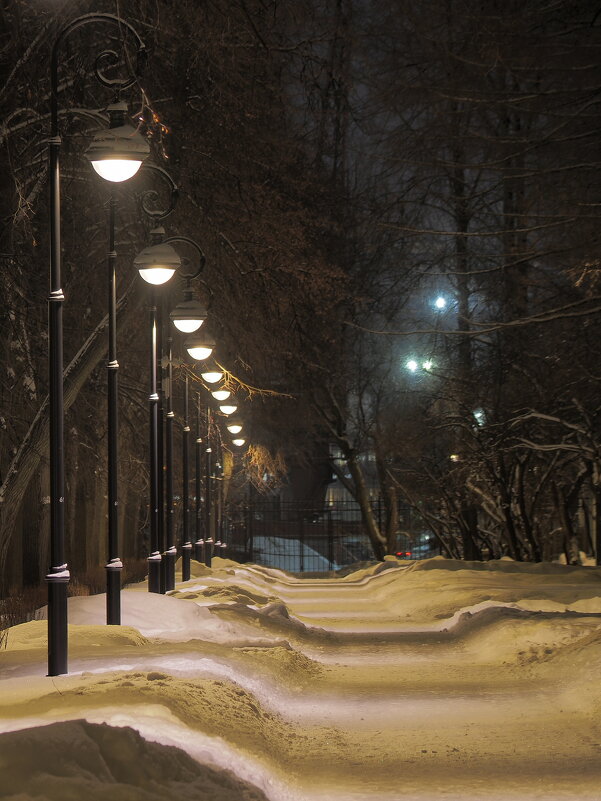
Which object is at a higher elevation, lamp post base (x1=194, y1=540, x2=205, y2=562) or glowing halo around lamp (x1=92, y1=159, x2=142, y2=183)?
glowing halo around lamp (x1=92, y1=159, x2=142, y2=183)

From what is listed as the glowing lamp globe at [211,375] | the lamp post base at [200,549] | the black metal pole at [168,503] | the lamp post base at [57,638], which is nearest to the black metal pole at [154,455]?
the black metal pole at [168,503]

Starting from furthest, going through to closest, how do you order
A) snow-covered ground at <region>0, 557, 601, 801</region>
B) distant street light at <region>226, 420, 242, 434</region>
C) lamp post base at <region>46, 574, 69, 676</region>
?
distant street light at <region>226, 420, 242, 434</region>, lamp post base at <region>46, 574, 69, 676</region>, snow-covered ground at <region>0, 557, 601, 801</region>

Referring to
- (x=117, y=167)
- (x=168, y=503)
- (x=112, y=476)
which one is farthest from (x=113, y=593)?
(x=168, y=503)

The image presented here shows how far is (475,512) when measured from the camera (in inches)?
1527

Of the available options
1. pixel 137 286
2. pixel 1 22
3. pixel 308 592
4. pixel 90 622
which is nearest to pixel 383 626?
pixel 90 622

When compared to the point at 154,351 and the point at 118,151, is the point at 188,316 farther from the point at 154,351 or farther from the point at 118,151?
the point at 118,151

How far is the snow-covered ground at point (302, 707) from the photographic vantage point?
7.54 meters

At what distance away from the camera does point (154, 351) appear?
1952 centimetres

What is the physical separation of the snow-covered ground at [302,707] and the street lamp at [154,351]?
186cm

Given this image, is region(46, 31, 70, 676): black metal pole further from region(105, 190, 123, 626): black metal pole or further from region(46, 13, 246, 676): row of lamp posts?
region(105, 190, 123, 626): black metal pole

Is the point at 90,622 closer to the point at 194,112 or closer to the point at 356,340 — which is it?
the point at 194,112

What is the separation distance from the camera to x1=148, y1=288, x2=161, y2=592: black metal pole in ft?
63.8

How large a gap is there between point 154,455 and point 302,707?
8783 millimetres

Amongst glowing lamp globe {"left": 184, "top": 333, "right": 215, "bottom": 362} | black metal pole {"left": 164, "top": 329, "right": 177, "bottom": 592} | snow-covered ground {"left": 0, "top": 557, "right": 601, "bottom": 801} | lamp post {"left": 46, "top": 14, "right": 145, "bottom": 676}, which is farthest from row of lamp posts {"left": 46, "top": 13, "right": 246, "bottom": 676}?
black metal pole {"left": 164, "top": 329, "right": 177, "bottom": 592}
